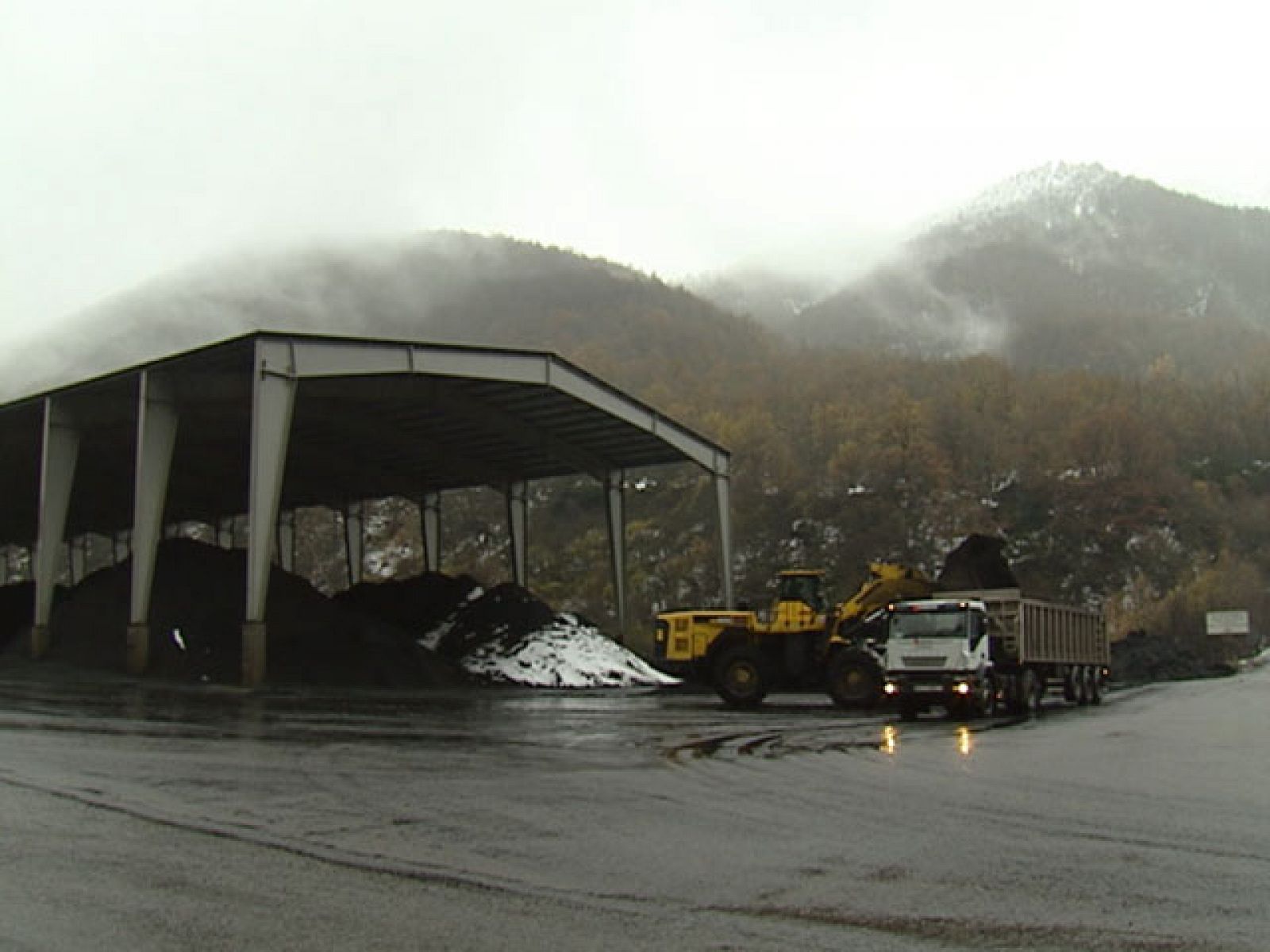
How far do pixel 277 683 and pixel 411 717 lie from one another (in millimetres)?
12668

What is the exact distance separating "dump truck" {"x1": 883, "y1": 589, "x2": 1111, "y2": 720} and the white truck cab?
0.05ft

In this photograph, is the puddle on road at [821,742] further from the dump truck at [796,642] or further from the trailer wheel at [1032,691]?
the dump truck at [796,642]

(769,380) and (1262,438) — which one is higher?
(769,380)

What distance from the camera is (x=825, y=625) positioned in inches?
1137

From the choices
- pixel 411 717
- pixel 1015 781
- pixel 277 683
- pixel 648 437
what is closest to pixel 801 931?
pixel 1015 781

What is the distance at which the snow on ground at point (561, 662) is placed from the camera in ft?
125

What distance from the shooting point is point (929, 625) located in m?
24.6

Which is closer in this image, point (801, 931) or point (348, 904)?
point (801, 931)

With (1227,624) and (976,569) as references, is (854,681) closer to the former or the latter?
(976,569)

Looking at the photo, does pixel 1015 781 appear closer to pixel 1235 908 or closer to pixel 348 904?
pixel 1235 908

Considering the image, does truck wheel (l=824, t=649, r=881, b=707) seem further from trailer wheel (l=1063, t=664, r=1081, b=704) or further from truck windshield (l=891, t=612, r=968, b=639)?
trailer wheel (l=1063, t=664, r=1081, b=704)

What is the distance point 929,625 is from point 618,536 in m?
24.4

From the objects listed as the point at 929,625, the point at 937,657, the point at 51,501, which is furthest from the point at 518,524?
the point at 937,657

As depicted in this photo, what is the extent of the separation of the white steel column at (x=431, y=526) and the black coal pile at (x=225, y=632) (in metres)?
13.2
